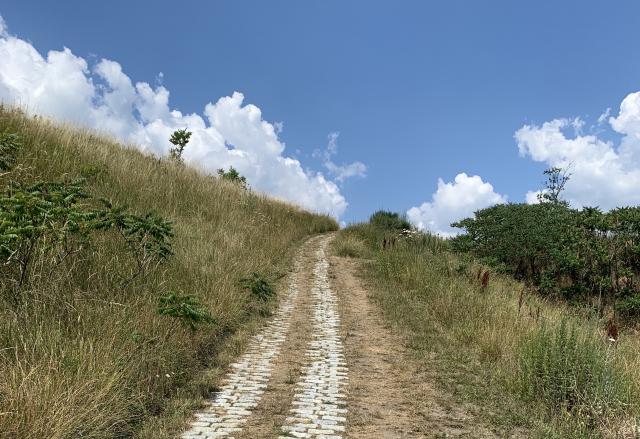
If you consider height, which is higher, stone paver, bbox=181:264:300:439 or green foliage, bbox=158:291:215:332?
green foliage, bbox=158:291:215:332

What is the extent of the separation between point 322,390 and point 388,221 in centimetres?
2249

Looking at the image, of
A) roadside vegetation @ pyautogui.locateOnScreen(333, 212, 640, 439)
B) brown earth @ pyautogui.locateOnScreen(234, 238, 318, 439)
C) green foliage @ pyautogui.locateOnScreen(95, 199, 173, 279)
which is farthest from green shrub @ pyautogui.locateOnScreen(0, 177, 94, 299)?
roadside vegetation @ pyautogui.locateOnScreen(333, 212, 640, 439)

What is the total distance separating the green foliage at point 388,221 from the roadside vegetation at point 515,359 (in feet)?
45.4

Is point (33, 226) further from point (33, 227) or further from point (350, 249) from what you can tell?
point (350, 249)

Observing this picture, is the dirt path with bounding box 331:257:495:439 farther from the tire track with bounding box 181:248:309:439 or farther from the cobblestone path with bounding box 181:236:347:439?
the tire track with bounding box 181:248:309:439

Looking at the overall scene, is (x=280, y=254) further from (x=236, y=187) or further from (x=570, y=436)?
(x=570, y=436)

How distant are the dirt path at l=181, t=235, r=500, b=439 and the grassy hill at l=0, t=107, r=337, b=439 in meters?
0.56

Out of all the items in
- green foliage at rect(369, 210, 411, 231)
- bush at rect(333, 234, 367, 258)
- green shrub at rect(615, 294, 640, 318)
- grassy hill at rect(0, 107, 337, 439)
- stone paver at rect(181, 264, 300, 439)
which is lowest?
stone paver at rect(181, 264, 300, 439)

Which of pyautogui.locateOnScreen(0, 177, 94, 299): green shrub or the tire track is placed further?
pyautogui.locateOnScreen(0, 177, 94, 299): green shrub

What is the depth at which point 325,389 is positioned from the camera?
577 centimetres

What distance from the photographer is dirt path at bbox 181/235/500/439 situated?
4.63 meters

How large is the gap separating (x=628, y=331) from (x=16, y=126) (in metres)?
14.6

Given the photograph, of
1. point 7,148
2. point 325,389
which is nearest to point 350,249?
point 7,148

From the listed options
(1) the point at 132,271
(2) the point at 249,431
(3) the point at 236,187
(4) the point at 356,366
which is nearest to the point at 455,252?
(3) the point at 236,187
